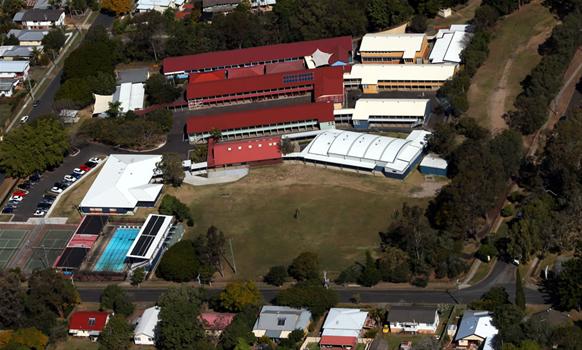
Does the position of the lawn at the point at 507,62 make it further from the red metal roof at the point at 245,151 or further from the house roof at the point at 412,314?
the house roof at the point at 412,314

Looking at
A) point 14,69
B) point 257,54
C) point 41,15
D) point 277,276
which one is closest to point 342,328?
point 277,276

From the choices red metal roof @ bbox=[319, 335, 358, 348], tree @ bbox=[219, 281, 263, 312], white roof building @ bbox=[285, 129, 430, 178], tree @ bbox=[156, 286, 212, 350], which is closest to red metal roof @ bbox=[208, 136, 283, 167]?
white roof building @ bbox=[285, 129, 430, 178]

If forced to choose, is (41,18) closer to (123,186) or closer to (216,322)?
(123,186)

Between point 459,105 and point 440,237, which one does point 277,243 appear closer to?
point 440,237

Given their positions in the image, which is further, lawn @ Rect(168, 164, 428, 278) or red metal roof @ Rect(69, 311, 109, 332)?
lawn @ Rect(168, 164, 428, 278)

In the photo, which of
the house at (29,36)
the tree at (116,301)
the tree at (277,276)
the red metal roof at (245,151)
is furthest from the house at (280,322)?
the house at (29,36)

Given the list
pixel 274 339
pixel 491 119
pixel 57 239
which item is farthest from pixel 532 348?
pixel 57 239

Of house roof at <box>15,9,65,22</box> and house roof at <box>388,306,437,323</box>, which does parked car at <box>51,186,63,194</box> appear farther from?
house roof at <box>15,9,65,22</box>
